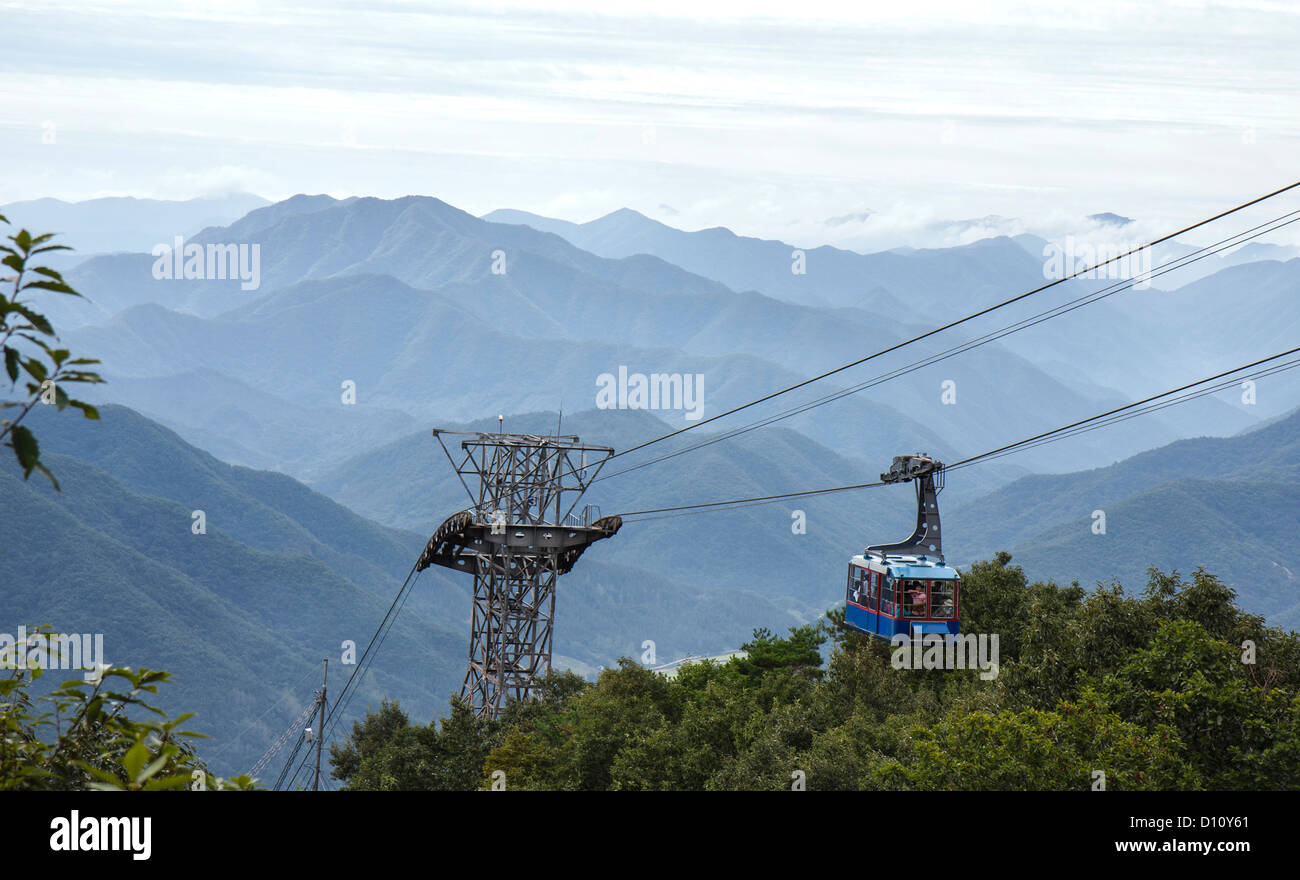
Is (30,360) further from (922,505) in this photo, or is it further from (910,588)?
(922,505)

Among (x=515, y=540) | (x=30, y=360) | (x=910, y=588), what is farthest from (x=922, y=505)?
(x=30, y=360)

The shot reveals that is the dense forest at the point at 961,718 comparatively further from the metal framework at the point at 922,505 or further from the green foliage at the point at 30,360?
the green foliage at the point at 30,360

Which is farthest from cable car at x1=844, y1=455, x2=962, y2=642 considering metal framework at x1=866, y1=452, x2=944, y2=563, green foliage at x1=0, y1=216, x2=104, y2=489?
green foliage at x1=0, y1=216, x2=104, y2=489

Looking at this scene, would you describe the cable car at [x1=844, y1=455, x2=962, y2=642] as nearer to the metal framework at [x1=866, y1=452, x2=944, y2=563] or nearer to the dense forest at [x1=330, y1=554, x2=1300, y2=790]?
the metal framework at [x1=866, y1=452, x2=944, y2=563]
